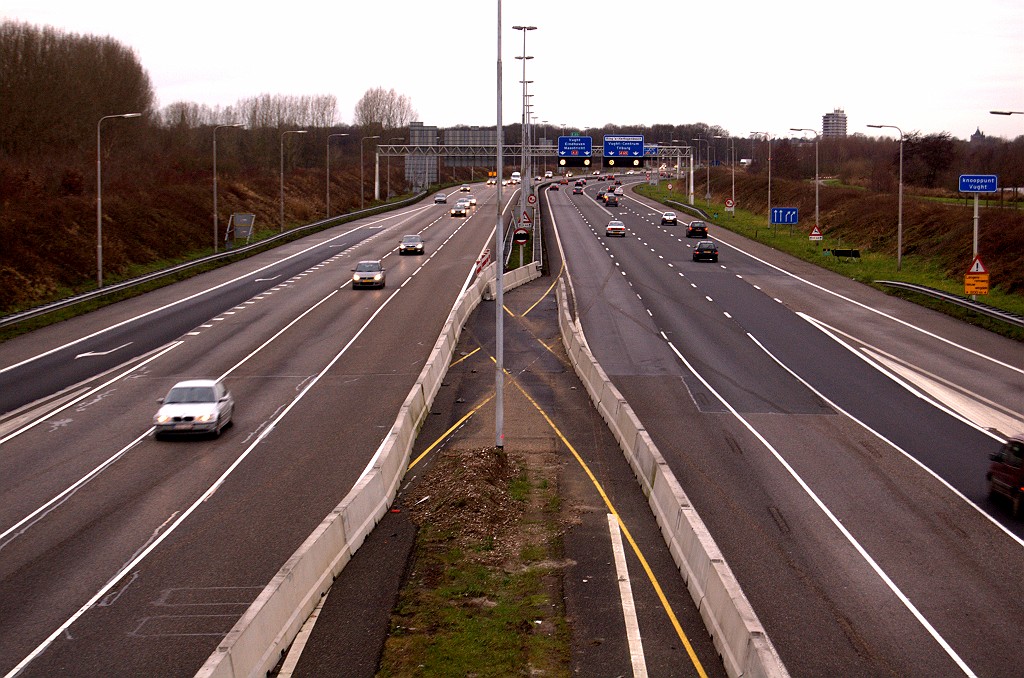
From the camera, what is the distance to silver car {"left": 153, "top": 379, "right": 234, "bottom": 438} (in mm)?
26000

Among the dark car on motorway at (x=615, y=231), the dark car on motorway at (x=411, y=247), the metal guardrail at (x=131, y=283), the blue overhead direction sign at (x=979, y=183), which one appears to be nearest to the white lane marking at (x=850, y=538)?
the blue overhead direction sign at (x=979, y=183)

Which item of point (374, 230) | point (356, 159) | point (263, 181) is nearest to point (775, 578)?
point (374, 230)

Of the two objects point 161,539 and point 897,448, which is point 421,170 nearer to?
point 897,448

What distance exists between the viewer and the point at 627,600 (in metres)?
15.7

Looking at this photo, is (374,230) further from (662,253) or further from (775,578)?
(775,578)

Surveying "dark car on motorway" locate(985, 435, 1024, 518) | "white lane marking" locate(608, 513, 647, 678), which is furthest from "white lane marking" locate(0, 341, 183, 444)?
"dark car on motorway" locate(985, 435, 1024, 518)

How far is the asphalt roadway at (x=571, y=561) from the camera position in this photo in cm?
1380

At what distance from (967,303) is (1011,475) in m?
25.9

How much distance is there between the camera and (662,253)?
234ft

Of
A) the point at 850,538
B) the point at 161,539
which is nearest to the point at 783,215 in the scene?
the point at 850,538

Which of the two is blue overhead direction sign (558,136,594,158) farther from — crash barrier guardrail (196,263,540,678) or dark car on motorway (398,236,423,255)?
crash barrier guardrail (196,263,540,678)

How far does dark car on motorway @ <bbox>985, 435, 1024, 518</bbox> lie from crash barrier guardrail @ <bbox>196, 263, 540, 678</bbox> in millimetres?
12581

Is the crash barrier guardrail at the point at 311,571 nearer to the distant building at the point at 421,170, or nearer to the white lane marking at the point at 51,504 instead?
the white lane marking at the point at 51,504

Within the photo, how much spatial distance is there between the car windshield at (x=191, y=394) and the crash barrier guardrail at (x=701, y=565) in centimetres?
1078
